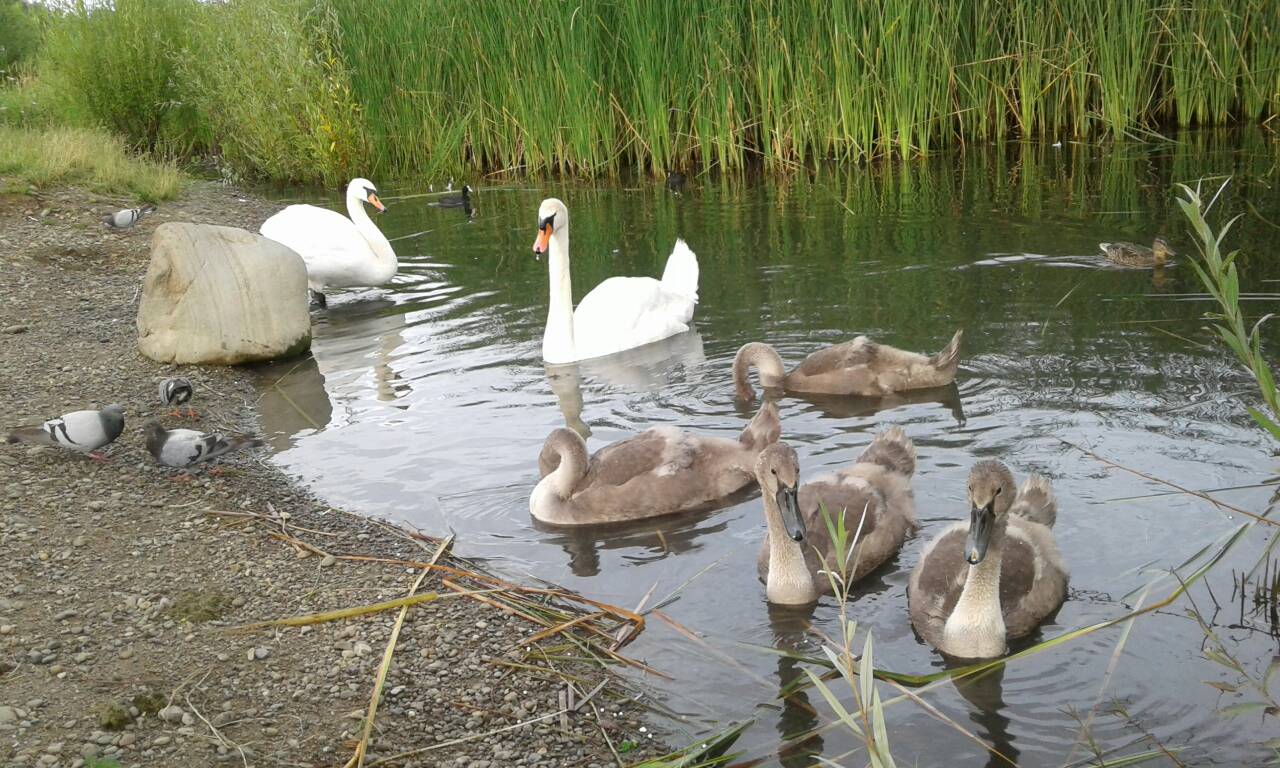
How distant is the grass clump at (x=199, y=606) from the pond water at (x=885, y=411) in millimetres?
1282

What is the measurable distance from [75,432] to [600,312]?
407 cm

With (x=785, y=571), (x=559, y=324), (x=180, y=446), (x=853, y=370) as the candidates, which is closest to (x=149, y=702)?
(x=785, y=571)

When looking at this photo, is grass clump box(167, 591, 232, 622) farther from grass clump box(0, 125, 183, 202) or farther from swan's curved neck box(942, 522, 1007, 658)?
grass clump box(0, 125, 183, 202)

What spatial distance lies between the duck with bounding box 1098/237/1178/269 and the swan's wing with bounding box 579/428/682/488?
17.0 ft

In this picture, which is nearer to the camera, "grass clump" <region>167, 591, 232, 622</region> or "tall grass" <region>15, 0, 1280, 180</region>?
"grass clump" <region>167, 591, 232, 622</region>

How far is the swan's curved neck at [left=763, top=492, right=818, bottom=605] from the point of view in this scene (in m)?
5.30

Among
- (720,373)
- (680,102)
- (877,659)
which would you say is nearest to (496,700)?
(877,659)

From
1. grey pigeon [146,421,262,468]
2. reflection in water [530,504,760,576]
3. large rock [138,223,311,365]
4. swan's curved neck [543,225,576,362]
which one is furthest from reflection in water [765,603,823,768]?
large rock [138,223,311,365]

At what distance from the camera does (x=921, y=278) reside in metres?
10.6

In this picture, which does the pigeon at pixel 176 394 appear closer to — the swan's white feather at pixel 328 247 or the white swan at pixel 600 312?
the white swan at pixel 600 312

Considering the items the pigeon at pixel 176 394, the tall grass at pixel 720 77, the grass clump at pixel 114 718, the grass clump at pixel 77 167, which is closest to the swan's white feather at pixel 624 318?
the pigeon at pixel 176 394

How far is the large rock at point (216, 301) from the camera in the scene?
9.62 m

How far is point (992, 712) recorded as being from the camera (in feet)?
14.3

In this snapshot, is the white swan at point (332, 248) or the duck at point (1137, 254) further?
the white swan at point (332, 248)
